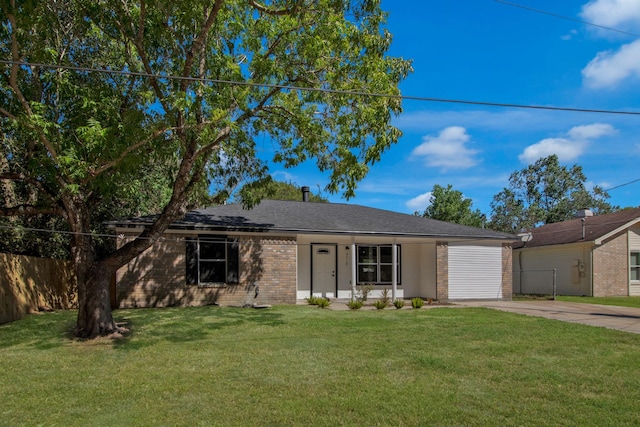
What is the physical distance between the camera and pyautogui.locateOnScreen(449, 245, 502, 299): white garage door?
17.8 metres

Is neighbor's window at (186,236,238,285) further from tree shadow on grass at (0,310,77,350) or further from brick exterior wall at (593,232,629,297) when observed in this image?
brick exterior wall at (593,232,629,297)

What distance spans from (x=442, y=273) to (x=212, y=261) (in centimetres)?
863

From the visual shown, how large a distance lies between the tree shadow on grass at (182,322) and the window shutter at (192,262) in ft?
3.75

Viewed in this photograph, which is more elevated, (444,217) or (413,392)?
(444,217)

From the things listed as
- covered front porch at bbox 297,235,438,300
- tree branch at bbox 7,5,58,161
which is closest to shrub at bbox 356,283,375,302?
covered front porch at bbox 297,235,438,300

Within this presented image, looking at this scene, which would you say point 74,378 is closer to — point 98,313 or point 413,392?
point 98,313

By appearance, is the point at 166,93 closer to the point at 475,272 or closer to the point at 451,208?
the point at 475,272

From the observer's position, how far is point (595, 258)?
21.6 m

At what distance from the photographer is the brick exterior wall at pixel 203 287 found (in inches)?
557

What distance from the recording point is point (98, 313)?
9438mm

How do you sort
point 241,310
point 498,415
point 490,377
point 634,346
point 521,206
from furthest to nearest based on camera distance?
1. point 521,206
2. point 241,310
3. point 634,346
4. point 490,377
5. point 498,415

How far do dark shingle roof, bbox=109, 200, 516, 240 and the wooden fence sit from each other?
2.65 metres

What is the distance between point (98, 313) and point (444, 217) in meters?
29.3

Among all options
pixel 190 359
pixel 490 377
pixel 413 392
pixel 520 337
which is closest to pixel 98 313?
pixel 190 359
